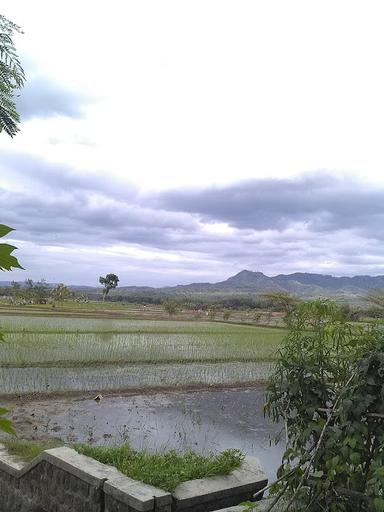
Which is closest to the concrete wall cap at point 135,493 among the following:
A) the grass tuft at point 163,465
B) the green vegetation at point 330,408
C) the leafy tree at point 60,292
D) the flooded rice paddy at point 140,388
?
the grass tuft at point 163,465

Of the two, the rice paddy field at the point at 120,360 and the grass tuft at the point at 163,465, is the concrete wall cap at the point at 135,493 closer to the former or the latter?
the grass tuft at the point at 163,465

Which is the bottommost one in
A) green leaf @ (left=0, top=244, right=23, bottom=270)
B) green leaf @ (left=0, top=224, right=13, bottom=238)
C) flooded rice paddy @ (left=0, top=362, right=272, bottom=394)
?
flooded rice paddy @ (left=0, top=362, right=272, bottom=394)

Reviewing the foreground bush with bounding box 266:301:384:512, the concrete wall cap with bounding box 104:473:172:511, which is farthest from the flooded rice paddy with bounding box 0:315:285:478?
the foreground bush with bounding box 266:301:384:512

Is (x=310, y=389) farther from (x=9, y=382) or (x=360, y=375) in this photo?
(x=9, y=382)

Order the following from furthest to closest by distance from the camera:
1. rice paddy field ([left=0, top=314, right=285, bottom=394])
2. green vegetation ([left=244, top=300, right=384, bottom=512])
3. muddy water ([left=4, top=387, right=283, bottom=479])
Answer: rice paddy field ([left=0, top=314, right=285, bottom=394])
muddy water ([left=4, top=387, right=283, bottom=479])
green vegetation ([left=244, top=300, right=384, bottom=512])

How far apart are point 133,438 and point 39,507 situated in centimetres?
250

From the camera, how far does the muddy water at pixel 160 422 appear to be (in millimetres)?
6309

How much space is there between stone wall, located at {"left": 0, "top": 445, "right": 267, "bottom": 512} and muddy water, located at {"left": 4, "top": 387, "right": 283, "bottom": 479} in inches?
75.9

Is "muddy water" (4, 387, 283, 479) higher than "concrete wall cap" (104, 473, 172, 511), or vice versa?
"concrete wall cap" (104, 473, 172, 511)

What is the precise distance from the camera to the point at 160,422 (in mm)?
7355

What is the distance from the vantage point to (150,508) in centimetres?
307

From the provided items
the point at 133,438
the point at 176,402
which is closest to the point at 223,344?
the point at 176,402

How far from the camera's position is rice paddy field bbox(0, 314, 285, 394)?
396 inches

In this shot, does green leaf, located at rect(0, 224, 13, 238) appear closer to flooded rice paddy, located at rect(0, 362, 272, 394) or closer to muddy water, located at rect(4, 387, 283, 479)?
muddy water, located at rect(4, 387, 283, 479)
